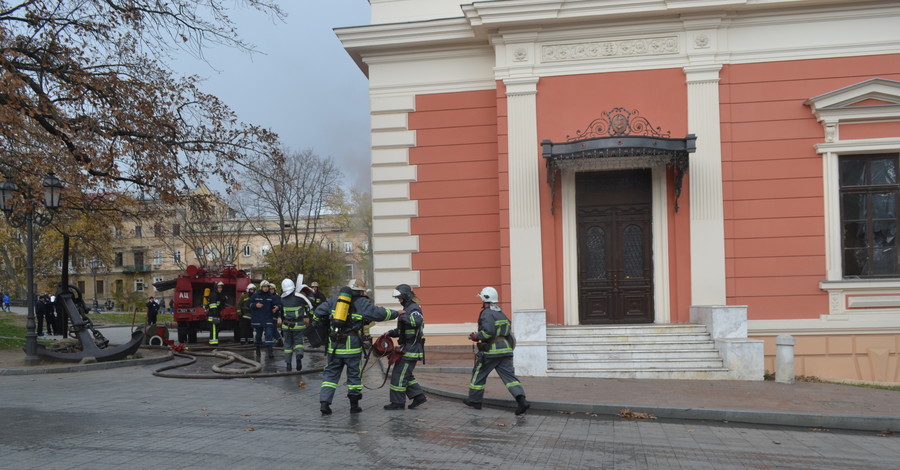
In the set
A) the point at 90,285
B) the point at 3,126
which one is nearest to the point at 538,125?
the point at 3,126

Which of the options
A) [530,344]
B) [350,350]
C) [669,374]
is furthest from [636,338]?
[350,350]

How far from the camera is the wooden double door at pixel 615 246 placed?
15773 millimetres

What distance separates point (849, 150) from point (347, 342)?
1139 cm

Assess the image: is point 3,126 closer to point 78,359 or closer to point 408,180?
point 78,359

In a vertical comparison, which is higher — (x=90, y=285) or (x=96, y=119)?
(x=96, y=119)

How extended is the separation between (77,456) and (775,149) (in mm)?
13832

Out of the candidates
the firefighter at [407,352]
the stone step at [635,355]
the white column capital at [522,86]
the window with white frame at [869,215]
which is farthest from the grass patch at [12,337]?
the window with white frame at [869,215]

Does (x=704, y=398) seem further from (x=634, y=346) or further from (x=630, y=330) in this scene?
(x=630, y=330)

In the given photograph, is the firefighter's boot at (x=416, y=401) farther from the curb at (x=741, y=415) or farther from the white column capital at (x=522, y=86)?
the white column capital at (x=522, y=86)

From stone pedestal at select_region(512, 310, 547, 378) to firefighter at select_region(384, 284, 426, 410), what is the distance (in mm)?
3505

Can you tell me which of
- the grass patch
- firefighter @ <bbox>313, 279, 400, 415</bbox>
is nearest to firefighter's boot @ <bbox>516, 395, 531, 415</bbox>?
firefighter @ <bbox>313, 279, 400, 415</bbox>

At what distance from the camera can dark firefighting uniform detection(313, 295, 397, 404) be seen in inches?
385

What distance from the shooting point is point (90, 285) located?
80312 mm

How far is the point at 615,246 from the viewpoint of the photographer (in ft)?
52.1
